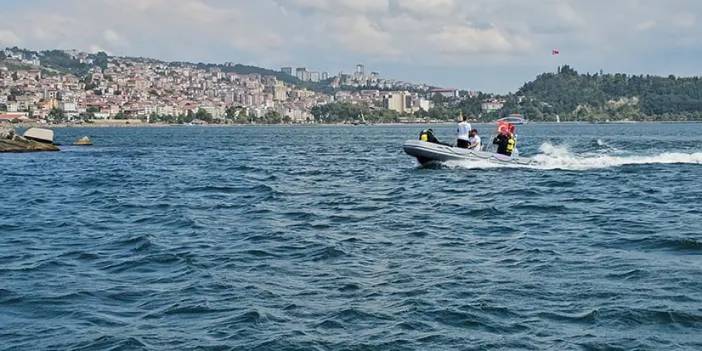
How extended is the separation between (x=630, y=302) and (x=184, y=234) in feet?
27.3

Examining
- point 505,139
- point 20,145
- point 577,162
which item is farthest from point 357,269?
point 20,145

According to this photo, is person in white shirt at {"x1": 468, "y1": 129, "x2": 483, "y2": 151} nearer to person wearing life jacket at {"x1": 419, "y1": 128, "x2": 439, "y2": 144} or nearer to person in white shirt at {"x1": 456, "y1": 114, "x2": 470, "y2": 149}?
person in white shirt at {"x1": 456, "y1": 114, "x2": 470, "y2": 149}

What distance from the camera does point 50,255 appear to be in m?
13.4

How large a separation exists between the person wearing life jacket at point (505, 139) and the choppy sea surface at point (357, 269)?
18.5 feet

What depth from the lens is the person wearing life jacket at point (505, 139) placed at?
29.3 m

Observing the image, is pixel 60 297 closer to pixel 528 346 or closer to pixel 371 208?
pixel 528 346

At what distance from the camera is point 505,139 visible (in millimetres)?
29438

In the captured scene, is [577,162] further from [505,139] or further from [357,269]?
[357,269]

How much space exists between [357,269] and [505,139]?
18.5m

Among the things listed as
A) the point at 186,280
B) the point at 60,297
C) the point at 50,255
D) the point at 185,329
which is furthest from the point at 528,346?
the point at 50,255

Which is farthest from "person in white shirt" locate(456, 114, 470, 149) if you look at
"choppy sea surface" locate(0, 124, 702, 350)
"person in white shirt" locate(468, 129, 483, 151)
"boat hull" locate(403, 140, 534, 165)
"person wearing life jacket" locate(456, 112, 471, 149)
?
"choppy sea surface" locate(0, 124, 702, 350)

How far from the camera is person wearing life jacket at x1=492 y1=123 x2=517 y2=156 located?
2934cm

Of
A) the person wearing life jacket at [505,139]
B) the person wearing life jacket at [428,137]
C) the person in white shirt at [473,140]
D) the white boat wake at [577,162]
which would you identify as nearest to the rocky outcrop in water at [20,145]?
the person wearing life jacket at [428,137]

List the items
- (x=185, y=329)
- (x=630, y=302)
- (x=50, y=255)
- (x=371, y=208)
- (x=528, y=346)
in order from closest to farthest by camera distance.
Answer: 1. (x=528, y=346)
2. (x=185, y=329)
3. (x=630, y=302)
4. (x=50, y=255)
5. (x=371, y=208)
